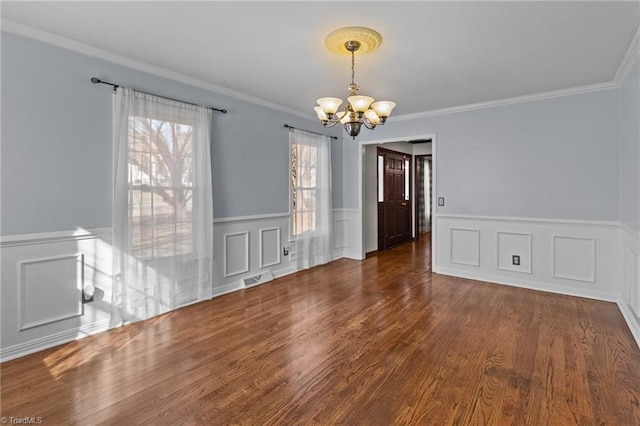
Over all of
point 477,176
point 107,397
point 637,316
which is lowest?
point 107,397

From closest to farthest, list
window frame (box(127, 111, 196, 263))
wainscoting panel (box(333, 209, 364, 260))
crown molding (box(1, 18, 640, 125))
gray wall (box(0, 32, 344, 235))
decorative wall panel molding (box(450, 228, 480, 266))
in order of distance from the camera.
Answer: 1. gray wall (box(0, 32, 344, 235))
2. crown molding (box(1, 18, 640, 125))
3. window frame (box(127, 111, 196, 263))
4. decorative wall panel molding (box(450, 228, 480, 266))
5. wainscoting panel (box(333, 209, 364, 260))

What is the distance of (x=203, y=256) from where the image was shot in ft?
12.0

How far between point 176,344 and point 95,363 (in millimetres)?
551

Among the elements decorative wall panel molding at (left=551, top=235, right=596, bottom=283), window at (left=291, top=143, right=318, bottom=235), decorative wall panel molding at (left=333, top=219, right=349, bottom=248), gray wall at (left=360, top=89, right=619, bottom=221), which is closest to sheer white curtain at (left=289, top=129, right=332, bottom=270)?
window at (left=291, top=143, right=318, bottom=235)

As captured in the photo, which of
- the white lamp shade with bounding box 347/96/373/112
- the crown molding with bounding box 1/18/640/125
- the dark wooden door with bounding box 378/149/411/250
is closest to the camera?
the crown molding with bounding box 1/18/640/125

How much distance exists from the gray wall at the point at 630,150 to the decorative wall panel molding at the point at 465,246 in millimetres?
1589

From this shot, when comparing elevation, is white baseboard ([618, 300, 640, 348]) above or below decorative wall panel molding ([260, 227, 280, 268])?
below

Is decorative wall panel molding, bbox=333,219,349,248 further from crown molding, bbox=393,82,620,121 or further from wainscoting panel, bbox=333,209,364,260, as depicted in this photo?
crown molding, bbox=393,82,620,121

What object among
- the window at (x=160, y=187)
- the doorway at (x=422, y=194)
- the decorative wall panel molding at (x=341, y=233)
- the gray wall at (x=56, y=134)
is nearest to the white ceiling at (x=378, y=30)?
the gray wall at (x=56, y=134)

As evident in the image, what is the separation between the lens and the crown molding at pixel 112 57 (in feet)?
8.07

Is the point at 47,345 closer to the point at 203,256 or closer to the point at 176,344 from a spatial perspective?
the point at 176,344

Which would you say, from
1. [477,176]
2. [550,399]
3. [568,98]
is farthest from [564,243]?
[550,399]

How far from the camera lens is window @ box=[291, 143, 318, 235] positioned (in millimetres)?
5027

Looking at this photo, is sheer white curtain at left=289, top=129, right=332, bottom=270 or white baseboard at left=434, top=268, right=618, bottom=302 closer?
white baseboard at left=434, top=268, right=618, bottom=302
